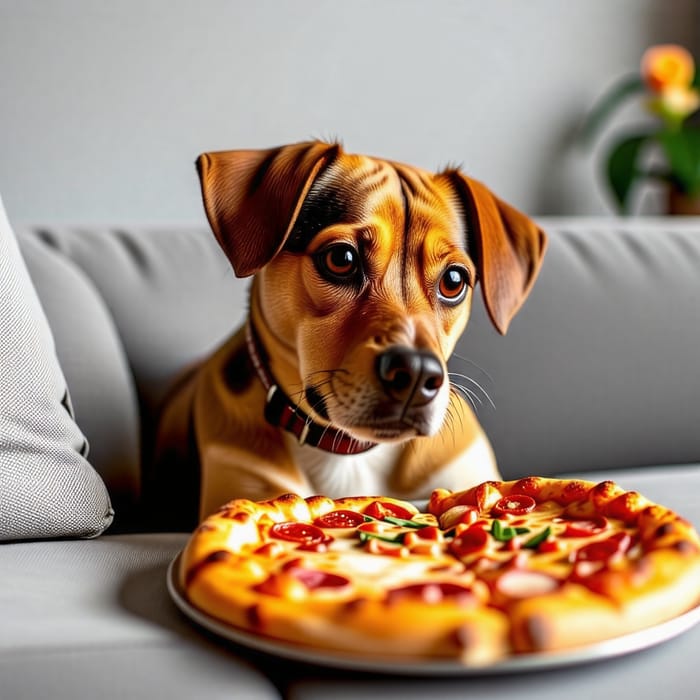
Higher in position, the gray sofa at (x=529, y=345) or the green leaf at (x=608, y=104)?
the green leaf at (x=608, y=104)

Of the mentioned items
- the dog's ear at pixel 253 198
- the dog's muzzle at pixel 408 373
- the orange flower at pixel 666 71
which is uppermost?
the orange flower at pixel 666 71

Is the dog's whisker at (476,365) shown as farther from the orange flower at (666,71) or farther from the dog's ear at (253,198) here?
the orange flower at (666,71)

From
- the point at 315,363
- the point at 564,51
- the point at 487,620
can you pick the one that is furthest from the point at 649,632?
the point at 564,51

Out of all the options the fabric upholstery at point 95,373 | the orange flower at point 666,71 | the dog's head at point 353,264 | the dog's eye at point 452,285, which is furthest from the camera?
the orange flower at point 666,71

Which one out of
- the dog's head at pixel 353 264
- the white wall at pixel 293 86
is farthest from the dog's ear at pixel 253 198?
the white wall at pixel 293 86

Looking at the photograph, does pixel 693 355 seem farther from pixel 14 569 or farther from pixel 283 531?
pixel 14 569

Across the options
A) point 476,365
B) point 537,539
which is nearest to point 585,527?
point 537,539

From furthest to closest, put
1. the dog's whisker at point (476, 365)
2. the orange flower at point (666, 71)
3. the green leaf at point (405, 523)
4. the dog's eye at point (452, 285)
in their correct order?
the orange flower at point (666, 71) → the dog's whisker at point (476, 365) → the dog's eye at point (452, 285) → the green leaf at point (405, 523)
